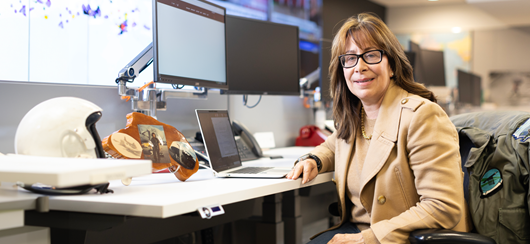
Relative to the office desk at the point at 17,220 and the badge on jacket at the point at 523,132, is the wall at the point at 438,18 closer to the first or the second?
the badge on jacket at the point at 523,132

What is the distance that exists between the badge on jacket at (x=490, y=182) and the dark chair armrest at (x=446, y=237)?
324mm

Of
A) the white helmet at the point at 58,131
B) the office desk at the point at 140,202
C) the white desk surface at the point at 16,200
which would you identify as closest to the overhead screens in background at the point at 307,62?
the office desk at the point at 140,202

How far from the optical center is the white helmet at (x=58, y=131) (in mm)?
1067

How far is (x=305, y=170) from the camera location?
1481mm

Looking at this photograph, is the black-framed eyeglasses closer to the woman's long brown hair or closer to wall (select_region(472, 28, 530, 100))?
the woman's long brown hair

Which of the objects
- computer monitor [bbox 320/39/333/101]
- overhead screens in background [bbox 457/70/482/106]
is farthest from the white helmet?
overhead screens in background [bbox 457/70/482/106]

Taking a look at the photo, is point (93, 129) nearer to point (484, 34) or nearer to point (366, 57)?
point (366, 57)

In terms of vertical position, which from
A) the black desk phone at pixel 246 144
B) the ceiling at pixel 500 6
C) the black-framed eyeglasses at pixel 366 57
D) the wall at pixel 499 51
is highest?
the ceiling at pixel 500 6

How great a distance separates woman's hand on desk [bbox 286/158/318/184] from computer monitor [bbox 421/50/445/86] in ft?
8.60

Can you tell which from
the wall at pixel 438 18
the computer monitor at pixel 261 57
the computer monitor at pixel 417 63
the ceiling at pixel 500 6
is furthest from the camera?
the wall at pixel 438 18

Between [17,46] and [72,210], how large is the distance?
0.90 metres

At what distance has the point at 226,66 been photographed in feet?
6.21

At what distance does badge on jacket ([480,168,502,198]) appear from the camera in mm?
1354

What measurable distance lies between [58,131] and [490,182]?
49.0 inches
